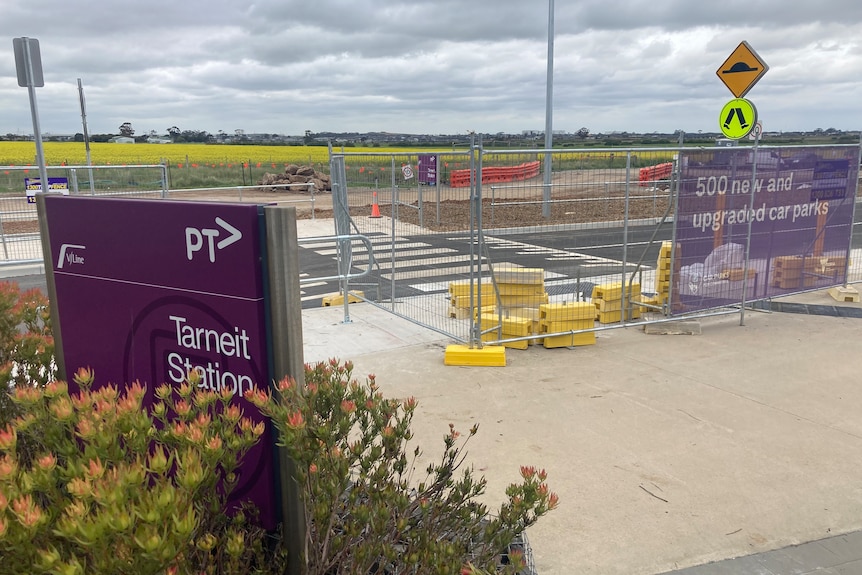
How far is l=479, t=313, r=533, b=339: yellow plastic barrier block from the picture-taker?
299 inches

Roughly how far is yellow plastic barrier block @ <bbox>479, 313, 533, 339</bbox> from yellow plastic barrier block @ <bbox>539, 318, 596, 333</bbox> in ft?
0.51

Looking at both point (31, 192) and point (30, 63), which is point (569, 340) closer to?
point (30, 63)

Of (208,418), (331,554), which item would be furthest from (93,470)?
(331,554)

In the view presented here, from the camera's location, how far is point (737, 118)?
919cm

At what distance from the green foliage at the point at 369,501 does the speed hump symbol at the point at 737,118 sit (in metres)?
8.10

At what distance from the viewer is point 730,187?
8383 mm

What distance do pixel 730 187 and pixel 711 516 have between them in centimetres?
540

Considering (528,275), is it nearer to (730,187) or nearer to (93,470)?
(730,187)

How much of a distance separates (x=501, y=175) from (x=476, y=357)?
5281mm

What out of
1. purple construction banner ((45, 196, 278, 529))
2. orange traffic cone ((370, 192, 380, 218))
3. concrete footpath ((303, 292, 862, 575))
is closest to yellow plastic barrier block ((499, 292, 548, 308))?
concrete footpath ((303, 292, 862, 575))

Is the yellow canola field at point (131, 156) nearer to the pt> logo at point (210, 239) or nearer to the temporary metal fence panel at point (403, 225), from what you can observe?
the temporary metal fence panel at point (403, 225)

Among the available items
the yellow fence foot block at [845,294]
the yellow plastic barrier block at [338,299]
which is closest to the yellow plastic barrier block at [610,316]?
the yellow plastic barrier block at [338,299]

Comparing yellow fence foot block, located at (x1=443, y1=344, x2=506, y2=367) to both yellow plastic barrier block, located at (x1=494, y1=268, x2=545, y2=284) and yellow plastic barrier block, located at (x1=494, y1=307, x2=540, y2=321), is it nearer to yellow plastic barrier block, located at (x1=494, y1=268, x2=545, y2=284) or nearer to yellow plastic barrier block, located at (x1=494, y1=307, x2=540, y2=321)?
yellow plastic barrier block, located at (x1=494, y1=307, x2=540, y2=321)

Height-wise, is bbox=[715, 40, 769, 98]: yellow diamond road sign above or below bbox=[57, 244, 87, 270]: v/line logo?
above
